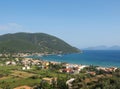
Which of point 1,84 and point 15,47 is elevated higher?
point 15,47

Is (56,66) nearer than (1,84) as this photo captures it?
No

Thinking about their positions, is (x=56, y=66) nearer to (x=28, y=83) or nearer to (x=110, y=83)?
(x=28, y=83)

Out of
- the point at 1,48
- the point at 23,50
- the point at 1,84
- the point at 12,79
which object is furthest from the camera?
the point at 23,50

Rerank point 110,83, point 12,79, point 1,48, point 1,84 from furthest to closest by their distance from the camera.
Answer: point 1,48 < point 12,79 < point 1,84 < point 110,83

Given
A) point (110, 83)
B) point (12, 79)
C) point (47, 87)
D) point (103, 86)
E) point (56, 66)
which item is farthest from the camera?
point (56, 66)

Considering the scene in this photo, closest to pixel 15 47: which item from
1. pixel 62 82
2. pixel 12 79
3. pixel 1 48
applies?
pixel 1 48

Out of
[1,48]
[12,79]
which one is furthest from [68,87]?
[1,48]

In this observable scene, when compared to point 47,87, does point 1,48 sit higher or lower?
higher

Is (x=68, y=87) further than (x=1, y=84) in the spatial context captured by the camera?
No

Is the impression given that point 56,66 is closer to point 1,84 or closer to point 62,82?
point 1,84
